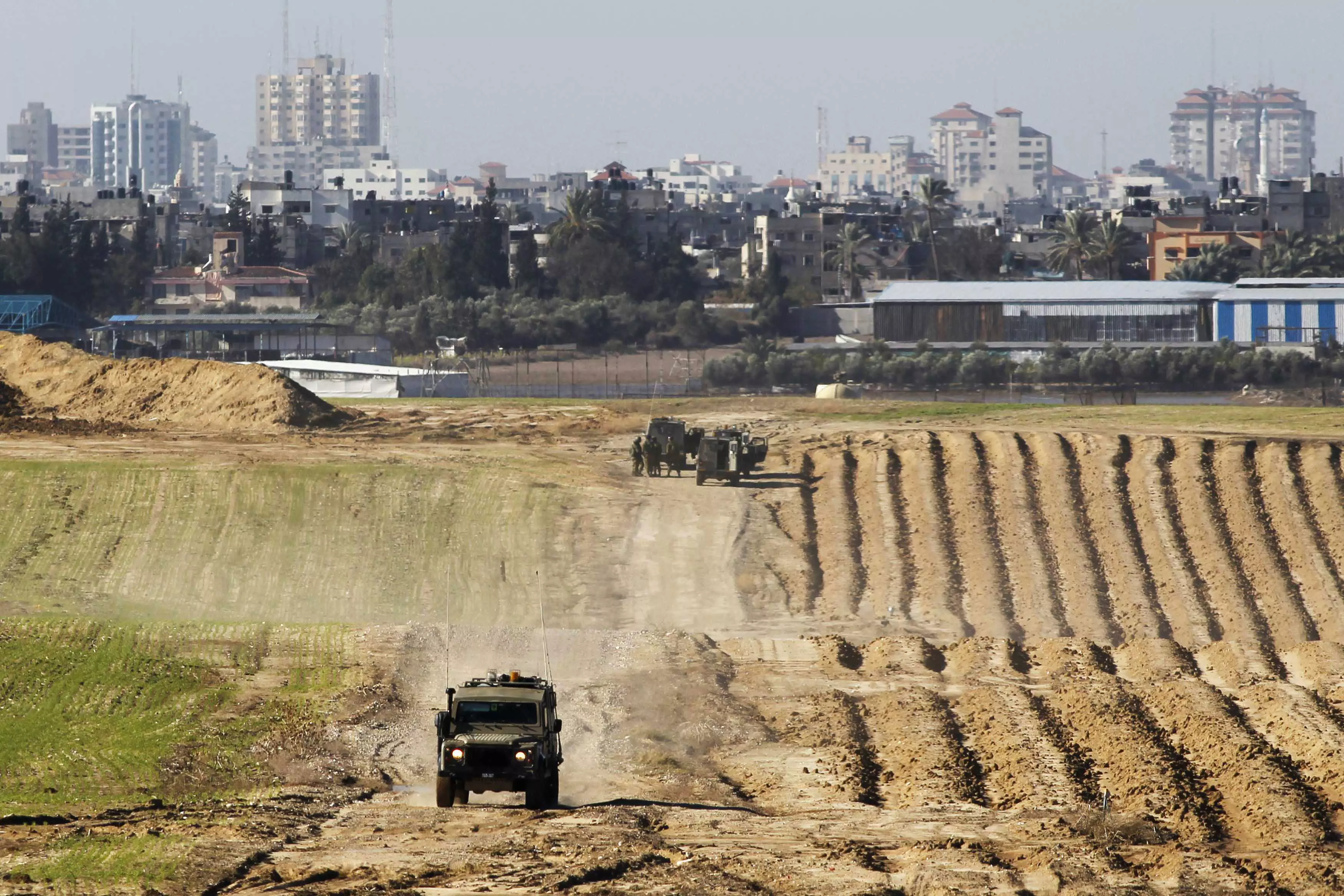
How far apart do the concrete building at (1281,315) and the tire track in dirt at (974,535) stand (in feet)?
175

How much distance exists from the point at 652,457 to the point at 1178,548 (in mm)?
14852

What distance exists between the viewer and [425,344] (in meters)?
119

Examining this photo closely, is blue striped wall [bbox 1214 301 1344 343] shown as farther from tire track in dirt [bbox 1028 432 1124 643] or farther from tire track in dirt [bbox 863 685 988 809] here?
tire track in dirt [bbox 863 685 988 809]

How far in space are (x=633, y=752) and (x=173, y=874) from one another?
9548 mm

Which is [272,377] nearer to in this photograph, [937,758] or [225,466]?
[225,466]

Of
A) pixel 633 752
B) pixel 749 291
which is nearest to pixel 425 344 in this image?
pixel 749 291

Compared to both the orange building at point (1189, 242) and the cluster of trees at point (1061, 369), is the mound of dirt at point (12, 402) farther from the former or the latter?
the orange building at point (1189, 242)

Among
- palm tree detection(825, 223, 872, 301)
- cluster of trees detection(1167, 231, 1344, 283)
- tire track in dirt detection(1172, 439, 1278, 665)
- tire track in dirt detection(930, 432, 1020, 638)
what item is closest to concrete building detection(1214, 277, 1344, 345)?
cluster of trees detection(1167, 231, 1344, 283)

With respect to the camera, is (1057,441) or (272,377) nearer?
(1057,441)

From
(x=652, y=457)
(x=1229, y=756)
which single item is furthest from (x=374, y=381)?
(x=1229, y=756)

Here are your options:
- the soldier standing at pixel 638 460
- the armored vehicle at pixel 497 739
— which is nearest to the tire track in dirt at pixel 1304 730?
the armored vehicle at pixel 497 739

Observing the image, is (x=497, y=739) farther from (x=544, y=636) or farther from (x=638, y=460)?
(x=638, y=460)

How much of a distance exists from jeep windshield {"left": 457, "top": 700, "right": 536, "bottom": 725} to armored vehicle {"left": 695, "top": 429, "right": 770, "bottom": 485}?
28.9 metres

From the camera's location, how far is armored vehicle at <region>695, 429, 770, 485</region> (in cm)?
5184
